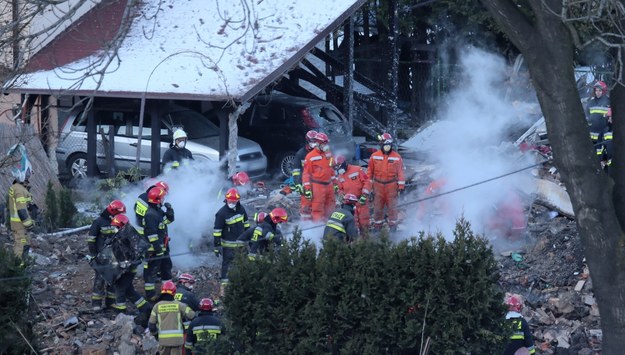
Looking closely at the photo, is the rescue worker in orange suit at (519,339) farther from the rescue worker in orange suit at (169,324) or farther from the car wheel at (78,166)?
the car wheel at (78,166)

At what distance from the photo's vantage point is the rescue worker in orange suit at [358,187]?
15.8 metres

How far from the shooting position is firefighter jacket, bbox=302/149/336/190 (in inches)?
619

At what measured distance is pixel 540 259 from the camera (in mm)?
14461

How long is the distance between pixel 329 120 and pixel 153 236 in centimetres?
931

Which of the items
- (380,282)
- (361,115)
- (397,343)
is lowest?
(397,343)

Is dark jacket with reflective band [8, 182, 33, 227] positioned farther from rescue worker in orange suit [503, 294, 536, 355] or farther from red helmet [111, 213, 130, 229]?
rescue worker in orange suit [503, 294, 536, 355]

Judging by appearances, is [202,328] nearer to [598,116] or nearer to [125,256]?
[125,256]

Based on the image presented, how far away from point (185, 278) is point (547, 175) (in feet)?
27.6

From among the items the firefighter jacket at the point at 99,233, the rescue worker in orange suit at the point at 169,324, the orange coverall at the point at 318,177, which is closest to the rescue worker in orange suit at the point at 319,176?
the orange coverall at the point at 318,177

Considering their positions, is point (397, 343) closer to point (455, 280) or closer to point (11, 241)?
point (455, 280)

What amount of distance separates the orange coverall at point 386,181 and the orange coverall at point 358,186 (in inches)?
13.2

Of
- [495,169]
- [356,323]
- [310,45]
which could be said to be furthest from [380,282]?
[310,45]

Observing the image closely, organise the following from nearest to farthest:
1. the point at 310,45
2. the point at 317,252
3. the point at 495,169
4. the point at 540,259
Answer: the point at 317,252 → the point at 540,259 → the point at 495,169 → the point at 310,45

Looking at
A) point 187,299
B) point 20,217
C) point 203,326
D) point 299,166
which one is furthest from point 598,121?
point 20,217
